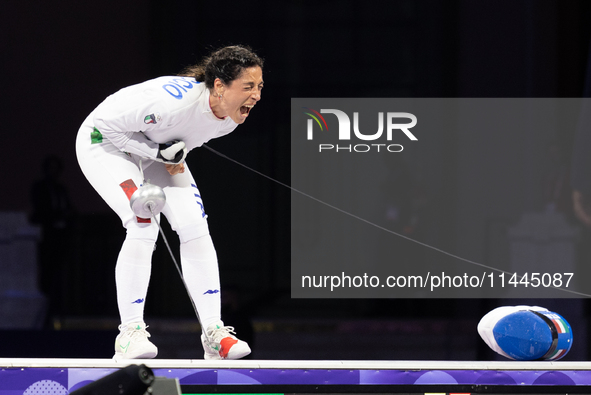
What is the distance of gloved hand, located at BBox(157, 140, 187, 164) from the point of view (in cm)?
206

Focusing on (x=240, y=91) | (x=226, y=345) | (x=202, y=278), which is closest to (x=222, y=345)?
(x=226, y=345)

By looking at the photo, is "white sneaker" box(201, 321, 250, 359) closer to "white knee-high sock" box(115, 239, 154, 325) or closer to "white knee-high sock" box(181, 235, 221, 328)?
"white knee-high sock" box(181, 235, 221, 328)

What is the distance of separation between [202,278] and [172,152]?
0.44 meters

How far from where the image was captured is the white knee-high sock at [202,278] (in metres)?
2.15

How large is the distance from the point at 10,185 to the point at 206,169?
39.5 inches

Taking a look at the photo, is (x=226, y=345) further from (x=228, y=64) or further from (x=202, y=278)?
(x=228, y=64)

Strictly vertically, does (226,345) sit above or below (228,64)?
below

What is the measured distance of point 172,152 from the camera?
81.0 inches

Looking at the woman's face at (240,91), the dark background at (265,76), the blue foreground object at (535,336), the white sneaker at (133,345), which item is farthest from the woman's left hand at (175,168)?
the blue foreground object at (535,336)

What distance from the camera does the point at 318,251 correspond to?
3186 millimetres

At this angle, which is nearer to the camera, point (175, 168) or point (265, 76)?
point (175, 168)

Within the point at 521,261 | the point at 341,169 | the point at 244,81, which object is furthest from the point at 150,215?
the point at 521,261

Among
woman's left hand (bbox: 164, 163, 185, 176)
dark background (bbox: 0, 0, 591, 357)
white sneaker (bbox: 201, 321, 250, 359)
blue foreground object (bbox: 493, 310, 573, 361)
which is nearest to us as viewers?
blue foreground object (bbox: 493, 310, 573, 361)

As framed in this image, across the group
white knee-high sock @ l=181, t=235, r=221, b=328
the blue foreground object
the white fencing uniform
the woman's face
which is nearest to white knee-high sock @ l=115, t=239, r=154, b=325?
the white fencing uniform
